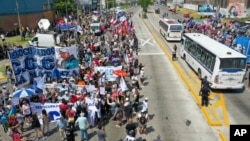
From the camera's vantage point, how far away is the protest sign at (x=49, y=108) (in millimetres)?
17500

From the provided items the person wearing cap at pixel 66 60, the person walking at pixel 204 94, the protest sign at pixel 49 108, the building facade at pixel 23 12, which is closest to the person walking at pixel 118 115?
the protest sign at pixel 49 108

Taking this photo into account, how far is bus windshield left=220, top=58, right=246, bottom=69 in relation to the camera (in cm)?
2183

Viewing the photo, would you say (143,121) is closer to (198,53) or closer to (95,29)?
(198,53)

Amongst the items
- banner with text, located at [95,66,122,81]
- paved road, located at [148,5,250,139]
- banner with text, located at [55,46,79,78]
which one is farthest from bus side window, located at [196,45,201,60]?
banner with text, located at [55,46,79,78]

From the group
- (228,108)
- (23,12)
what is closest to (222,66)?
(228,108)

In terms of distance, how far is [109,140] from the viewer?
16.2m

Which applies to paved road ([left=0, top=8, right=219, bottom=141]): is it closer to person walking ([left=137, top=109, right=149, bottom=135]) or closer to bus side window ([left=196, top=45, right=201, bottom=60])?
person walking ([left=137, top=109, right=149, bottom=135])

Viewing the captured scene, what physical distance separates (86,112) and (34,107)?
9.84 ft

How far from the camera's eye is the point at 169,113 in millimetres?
19500

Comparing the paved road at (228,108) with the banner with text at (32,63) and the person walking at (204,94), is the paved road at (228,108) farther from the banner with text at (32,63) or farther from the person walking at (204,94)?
the banner with text at (32,63)

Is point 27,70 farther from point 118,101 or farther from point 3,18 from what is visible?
point 3,18

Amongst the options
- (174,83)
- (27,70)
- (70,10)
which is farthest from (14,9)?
(174,83)

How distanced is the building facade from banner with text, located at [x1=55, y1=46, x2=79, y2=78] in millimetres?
28794

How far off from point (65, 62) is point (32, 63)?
2485 mm
